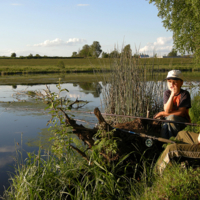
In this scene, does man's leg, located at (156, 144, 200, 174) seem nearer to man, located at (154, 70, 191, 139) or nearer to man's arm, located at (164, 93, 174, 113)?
man, located at (154, 70, 191, 139)

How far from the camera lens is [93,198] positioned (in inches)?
88.2

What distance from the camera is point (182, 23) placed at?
408 inches

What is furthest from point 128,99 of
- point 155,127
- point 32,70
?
point 32,70

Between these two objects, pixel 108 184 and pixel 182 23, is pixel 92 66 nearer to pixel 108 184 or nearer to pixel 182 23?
pixel 108 184

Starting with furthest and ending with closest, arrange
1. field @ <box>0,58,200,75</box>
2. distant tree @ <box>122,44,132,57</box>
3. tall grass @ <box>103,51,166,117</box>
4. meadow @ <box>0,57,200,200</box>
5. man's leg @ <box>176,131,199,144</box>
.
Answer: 1. field @ <box>0,58,200,75</box>
2. distant tree @ <box>122,44,132,57</box>
3. tall grass @ <box>103,51,166,117</box>
4. man's leg @ <box>176,131,199,144</box>
5. meadow @ <box>0,57,200,200</box>

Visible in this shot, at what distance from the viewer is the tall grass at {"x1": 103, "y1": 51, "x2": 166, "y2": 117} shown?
13.7ft

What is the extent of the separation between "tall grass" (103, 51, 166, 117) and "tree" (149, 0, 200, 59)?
20.2ft

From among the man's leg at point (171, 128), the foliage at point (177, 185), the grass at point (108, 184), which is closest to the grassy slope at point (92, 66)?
the man's leg at point (171, 128)

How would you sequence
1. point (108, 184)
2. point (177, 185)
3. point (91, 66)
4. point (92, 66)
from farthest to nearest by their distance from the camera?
1. point (91, 66)
2. point (92, 66)
3. point (108, 184)
4. point (177, 185)

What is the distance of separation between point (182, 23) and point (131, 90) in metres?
7.75

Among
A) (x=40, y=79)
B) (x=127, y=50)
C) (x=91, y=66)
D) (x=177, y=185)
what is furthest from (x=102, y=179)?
(x=40, y=79)

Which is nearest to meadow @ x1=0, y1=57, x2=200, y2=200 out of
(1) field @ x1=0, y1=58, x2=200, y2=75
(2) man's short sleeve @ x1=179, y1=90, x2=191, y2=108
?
(2) man's short sleeve @ x1=179, y1=90, x2=191, y2=108

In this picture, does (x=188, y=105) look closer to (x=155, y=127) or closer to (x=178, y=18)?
(x=155, y=127)

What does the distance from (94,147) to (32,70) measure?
32.0 m
